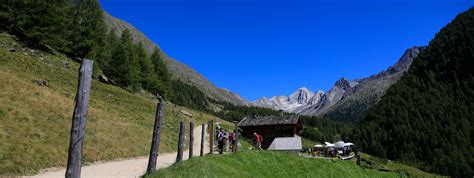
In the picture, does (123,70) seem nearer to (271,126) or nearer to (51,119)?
(271,126)

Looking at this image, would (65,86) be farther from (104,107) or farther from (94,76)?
(94,76)

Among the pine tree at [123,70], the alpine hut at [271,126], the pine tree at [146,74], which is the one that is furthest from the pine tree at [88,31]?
the alpine hut at [271,126]

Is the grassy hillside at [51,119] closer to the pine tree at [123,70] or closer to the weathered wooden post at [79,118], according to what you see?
the weathered wooden post at [79,118]

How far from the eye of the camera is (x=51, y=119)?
33.2m

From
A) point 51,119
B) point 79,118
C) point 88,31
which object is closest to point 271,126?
point 88,31

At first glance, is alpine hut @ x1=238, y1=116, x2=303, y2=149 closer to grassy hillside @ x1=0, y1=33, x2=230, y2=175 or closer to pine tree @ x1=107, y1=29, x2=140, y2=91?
pine tree @ x1=107, y1=29, x2=140, y2=91

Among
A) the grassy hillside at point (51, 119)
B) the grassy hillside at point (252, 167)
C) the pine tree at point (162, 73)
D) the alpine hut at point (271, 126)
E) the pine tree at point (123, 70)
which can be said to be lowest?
the grassy hillside at point (252, 167)

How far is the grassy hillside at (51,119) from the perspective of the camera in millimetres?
24734

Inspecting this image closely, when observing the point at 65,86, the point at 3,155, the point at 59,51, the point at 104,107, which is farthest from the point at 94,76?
the point at 3,155

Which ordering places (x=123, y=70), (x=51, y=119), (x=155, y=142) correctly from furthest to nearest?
(x=123, y=70), (x=51, y=119), (x=155, y=142)

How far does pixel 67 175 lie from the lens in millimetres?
11977

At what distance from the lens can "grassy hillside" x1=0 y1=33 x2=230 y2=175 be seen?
24734 millimetres

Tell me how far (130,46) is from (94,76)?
23510mm

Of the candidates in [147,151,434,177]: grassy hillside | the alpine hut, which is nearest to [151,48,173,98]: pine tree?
the alpine hut
